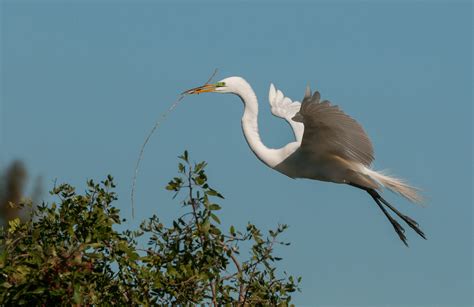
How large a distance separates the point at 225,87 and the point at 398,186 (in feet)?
5.35

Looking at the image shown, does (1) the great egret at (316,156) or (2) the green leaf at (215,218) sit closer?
(2) the green leaf at (215,218)

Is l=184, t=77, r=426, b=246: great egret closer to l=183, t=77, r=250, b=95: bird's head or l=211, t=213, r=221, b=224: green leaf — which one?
l=183, t=77, r=250, b=95: bird's head

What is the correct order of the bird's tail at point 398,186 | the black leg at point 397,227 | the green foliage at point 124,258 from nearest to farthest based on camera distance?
the green foliage at point 124,258, the bird's tail at point 398,186, the black leg at point 397,227

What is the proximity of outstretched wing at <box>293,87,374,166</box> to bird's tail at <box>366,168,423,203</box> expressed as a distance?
1.27ft

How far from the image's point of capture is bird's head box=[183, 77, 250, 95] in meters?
7.08

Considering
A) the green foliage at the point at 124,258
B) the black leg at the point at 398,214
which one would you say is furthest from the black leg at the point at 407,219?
the green foliage at the point at 124,258

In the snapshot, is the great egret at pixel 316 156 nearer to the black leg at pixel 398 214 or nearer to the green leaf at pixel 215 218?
the black leg at pixel 398 214

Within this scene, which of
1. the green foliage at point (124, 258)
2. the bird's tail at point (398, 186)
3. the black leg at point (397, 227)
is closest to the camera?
the green foliage at point (124, 258)

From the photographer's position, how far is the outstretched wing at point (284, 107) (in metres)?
8.03

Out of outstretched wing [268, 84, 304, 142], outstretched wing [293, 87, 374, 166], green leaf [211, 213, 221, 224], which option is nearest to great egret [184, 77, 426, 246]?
outstretched wing [293, 87, 374, 166]

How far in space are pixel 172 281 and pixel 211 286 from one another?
0.22 m

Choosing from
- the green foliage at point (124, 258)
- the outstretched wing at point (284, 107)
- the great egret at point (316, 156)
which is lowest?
the green foliage at point (124, 258)

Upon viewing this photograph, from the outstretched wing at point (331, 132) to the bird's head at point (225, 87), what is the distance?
0.79m

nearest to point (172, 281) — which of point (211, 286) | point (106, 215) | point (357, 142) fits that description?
point (211, 286)
